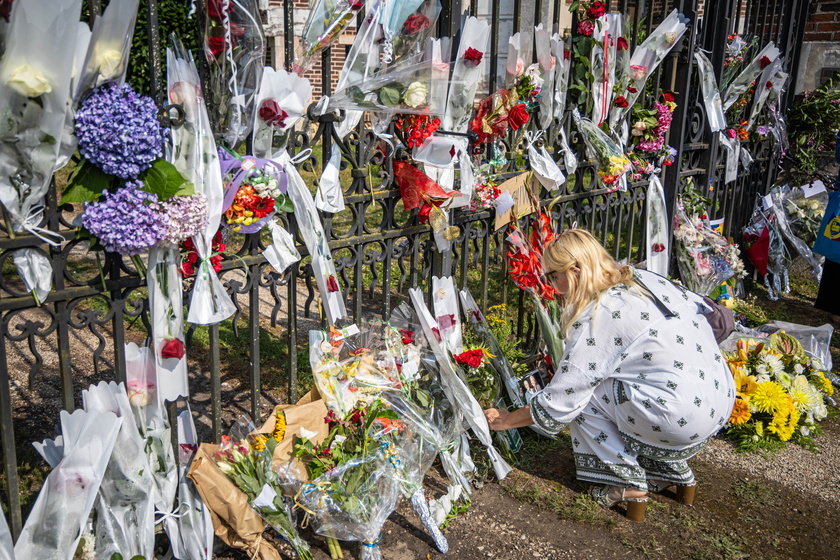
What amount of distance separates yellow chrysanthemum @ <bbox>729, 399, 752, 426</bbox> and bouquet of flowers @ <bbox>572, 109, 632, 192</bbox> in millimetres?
1361

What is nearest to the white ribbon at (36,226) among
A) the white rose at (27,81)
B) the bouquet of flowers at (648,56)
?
the white rose at (27,81)

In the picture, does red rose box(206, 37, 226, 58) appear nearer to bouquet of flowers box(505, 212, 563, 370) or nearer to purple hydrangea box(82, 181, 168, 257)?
purple hydrangea box(82, 181, 168, 257)

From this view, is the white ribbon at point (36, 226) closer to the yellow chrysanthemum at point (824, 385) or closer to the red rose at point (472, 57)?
the red rose at point (472, 57)

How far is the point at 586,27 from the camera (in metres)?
3.87

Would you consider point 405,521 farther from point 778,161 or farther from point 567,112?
point 778,161

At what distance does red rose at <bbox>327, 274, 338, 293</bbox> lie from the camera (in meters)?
2.88

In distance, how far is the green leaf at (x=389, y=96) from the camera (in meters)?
2.86

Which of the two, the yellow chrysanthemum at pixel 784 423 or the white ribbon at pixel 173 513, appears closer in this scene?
the white ribbon at pixel 173 513

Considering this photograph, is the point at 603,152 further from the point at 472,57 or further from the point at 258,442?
the point at 258,442

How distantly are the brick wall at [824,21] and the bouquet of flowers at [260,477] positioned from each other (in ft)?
21.4

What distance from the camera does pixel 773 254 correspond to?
6.23m

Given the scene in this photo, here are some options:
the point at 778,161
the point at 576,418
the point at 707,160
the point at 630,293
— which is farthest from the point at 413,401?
the point at 778,161

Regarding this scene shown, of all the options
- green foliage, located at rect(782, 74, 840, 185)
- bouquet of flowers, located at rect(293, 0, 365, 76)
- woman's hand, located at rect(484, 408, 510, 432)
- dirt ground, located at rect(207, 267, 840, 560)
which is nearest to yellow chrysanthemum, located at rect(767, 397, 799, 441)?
dirt ground, located at rect(207, 267, 840, 560)

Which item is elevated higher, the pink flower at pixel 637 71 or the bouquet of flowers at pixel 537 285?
the pink flower at pixel 637 71
